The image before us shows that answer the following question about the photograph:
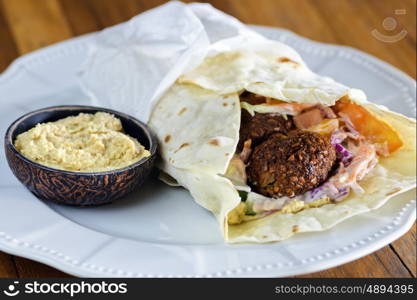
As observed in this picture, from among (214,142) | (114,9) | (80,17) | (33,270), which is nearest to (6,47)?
(80,17)

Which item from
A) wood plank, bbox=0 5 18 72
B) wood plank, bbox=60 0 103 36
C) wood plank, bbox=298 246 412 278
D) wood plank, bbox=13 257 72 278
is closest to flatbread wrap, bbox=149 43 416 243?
wood plank, bbox=298 246 412 278

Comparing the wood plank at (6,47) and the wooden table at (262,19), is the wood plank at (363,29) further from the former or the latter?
the wood plank at (6,47)

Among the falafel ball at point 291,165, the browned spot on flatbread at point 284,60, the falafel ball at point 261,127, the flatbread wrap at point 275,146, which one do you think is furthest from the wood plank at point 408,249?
the browned spot on flatbread at point 284,60

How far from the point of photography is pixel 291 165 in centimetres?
348

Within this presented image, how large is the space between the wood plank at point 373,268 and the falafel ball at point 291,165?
433mm

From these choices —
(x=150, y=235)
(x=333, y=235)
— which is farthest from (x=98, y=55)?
(x=333, y=235)

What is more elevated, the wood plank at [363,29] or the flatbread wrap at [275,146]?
the flatbread wrap at [275,146]

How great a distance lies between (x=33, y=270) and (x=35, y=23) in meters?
2.94

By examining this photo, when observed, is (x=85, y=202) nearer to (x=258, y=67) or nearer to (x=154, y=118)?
(x=154, y=118)

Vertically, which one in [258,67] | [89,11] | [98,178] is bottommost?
[89,11]

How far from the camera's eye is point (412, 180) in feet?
12.2

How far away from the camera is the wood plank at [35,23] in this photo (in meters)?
5.40

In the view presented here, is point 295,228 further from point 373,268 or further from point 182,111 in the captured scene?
point 182,111

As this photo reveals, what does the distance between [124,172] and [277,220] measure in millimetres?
763
